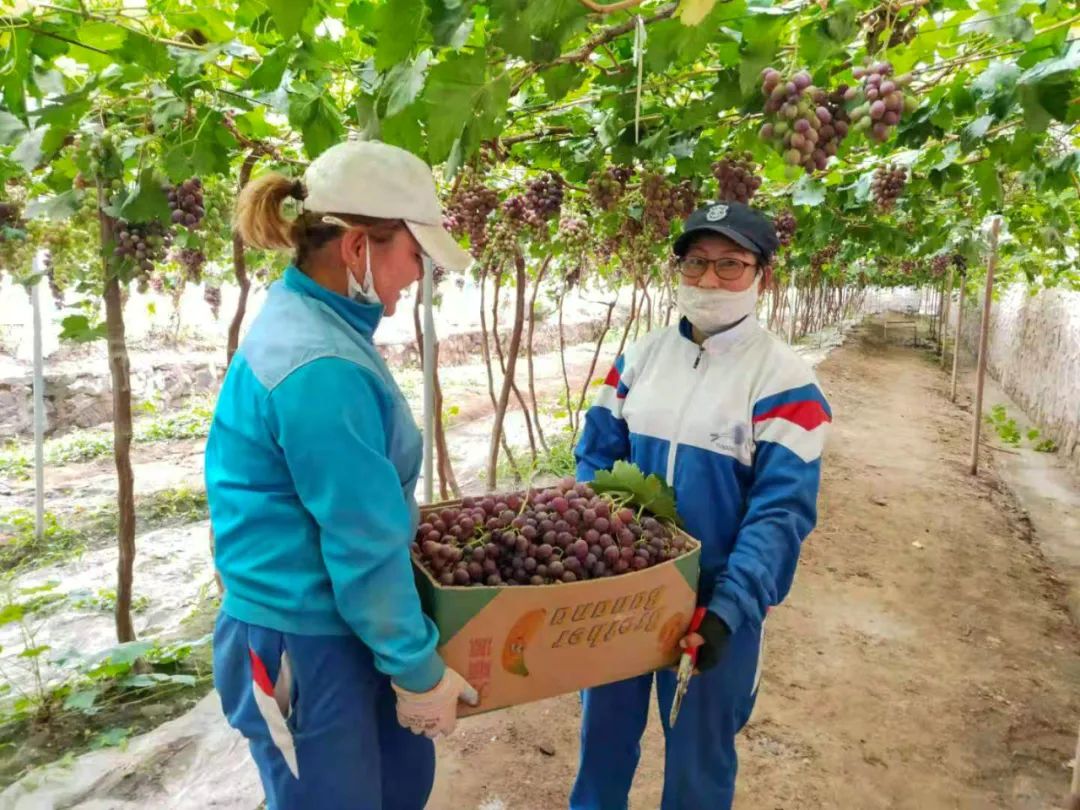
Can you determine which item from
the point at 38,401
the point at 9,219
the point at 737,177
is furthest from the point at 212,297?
the point at 737,177

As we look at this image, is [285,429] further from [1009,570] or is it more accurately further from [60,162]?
[1009,570]

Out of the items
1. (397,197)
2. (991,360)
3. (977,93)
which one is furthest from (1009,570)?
(991,360)

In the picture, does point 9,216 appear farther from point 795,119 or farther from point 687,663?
point 687,663

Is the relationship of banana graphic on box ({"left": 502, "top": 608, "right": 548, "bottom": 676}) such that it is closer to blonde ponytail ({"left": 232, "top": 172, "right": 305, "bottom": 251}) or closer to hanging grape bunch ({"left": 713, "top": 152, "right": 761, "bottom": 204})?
blonde ponytail ({"left": 232, "top": 172, "right": 305, "bottom": 251})

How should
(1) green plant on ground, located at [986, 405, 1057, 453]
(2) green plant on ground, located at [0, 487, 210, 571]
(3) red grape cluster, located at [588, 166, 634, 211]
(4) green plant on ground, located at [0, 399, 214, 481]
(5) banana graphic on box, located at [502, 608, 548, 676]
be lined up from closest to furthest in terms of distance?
(5) banana graphic on box, located at [502, 608, 548, 676] → (3) red grape cluster, located at [588, 166, 634, 211] → (2) green plant on ground, located at [0, 487, 210, 571] → (4) green plant on ground, located at [0, 399, 214, 481] → (1) green plant on ground, located at [986, 405, 1057, 453]

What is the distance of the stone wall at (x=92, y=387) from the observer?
10.4m

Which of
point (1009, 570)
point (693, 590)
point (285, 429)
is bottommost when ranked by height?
point (1009, 570)

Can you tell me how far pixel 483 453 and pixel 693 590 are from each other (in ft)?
24.8

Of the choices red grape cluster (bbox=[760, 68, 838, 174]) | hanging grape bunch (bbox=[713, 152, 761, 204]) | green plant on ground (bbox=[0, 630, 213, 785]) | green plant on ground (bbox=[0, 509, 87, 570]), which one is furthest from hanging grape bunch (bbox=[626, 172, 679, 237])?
green plant on ground (bbox=[0, 509, 87, 570])

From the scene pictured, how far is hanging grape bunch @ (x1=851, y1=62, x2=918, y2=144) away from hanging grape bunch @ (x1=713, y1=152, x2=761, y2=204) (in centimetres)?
127

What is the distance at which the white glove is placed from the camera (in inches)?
57.9

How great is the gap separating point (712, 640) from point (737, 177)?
207 centimetres

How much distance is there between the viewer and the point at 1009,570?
570 cm

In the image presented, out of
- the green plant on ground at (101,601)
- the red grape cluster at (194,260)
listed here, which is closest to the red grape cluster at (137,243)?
the red grape cluster at (194,260)
